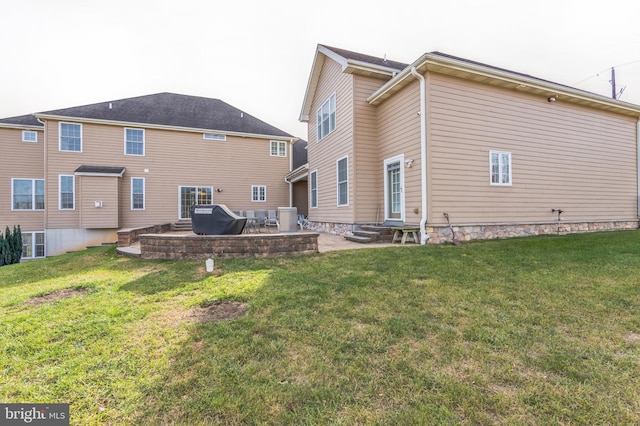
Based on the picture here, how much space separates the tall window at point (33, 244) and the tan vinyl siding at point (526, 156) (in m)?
18.8

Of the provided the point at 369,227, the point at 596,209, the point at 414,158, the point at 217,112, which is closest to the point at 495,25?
the point at 414,158

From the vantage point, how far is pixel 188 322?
9.94 feet

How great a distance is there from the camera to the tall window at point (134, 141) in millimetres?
15094

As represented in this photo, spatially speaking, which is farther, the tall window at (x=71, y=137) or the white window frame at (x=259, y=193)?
the white window frame at (x=259, y=193)

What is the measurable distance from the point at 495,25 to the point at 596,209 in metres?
7.20

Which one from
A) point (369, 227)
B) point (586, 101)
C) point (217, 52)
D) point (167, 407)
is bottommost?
point (167, 407)

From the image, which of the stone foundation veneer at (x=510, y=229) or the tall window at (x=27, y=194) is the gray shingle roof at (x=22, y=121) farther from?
the stone foundation veneer at (x=510, y=229)

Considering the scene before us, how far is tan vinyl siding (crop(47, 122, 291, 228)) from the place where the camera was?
47.1 feet

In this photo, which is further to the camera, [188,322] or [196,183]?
[196,183]

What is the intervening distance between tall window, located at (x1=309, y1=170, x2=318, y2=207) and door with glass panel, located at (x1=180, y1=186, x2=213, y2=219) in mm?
6323

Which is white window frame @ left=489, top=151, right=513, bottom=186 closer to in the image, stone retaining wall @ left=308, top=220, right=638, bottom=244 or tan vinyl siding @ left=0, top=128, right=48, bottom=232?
stone retaining wall @ left=308, top=220, right=638, bottom=244

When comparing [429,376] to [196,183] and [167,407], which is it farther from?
[196,183]

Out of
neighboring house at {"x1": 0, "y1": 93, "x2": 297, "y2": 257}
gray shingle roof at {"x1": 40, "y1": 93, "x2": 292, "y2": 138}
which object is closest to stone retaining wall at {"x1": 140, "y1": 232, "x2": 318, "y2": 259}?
neighboring house at {"x1": 0, "y1": 93, "x2": 297, "y2": 257}
